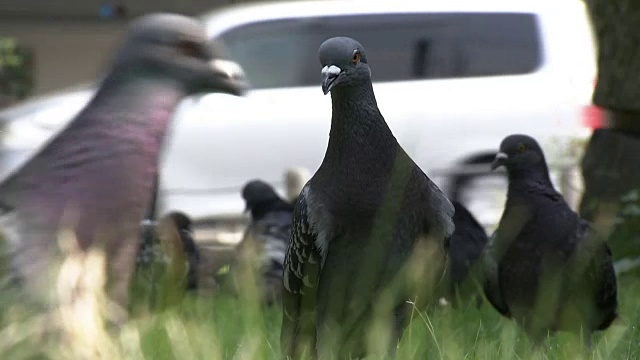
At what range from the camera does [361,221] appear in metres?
3.53

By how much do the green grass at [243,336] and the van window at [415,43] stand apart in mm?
3261

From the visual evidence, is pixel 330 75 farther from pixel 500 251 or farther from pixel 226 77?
pixel 500 251

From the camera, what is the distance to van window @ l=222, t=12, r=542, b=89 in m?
8.68

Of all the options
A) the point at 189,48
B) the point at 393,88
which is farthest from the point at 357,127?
the point at 393,88

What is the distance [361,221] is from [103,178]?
2.75 feet

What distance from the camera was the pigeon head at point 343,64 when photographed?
138 inches

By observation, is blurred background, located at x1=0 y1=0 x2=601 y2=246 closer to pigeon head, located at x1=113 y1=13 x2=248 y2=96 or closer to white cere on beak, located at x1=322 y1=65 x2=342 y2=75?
white cere on beak, located at x1=322 y1=65 x2=342 y2=75

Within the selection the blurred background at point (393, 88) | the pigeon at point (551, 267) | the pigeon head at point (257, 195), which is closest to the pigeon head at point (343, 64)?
the pigeon at point (551, 267)

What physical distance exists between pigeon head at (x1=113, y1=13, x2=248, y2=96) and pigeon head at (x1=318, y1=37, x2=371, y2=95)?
0.28m

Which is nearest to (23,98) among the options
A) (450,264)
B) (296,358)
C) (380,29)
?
(380,29)

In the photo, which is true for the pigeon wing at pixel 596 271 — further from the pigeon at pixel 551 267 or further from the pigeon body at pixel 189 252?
the pigeon body at pixel 189 252

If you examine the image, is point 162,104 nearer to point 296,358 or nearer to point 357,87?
point 357,87

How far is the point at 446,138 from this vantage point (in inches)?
334

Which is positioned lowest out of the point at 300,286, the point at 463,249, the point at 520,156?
the point at 463,249
